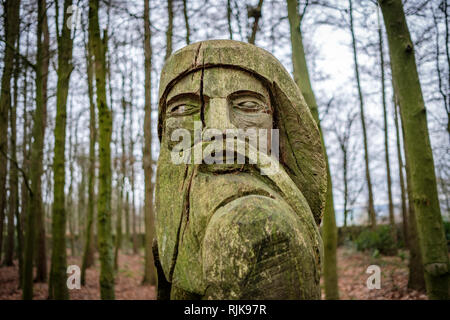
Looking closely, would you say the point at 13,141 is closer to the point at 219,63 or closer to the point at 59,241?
the point at 59,241

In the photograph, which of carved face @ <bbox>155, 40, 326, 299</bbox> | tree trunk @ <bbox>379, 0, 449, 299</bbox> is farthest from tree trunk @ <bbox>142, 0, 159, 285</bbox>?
tree trunk @ <bbox>379, 0, 449, 299</bbox>

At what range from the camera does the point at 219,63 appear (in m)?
2.05

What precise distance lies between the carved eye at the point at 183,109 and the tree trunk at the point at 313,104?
2.61 metres

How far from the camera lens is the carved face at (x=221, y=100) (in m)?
2.02

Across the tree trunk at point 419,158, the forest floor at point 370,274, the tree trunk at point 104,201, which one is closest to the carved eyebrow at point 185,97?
the tree trunk at point 419,158

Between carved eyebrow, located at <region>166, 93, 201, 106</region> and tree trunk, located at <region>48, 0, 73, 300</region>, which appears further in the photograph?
tree trunk, located at <region>48, 0, 73, 300</region>

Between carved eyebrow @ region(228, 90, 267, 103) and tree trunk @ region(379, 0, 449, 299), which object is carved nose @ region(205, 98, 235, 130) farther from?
tree trunk @ region(379, 0, 449, 299)

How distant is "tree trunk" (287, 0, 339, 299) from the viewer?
177 inches

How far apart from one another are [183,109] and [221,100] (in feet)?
0.95

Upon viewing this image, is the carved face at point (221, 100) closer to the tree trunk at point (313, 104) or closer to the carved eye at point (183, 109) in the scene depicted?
the carved eye at point (183, 109)

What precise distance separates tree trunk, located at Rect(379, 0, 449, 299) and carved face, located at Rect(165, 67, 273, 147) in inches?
77.3
